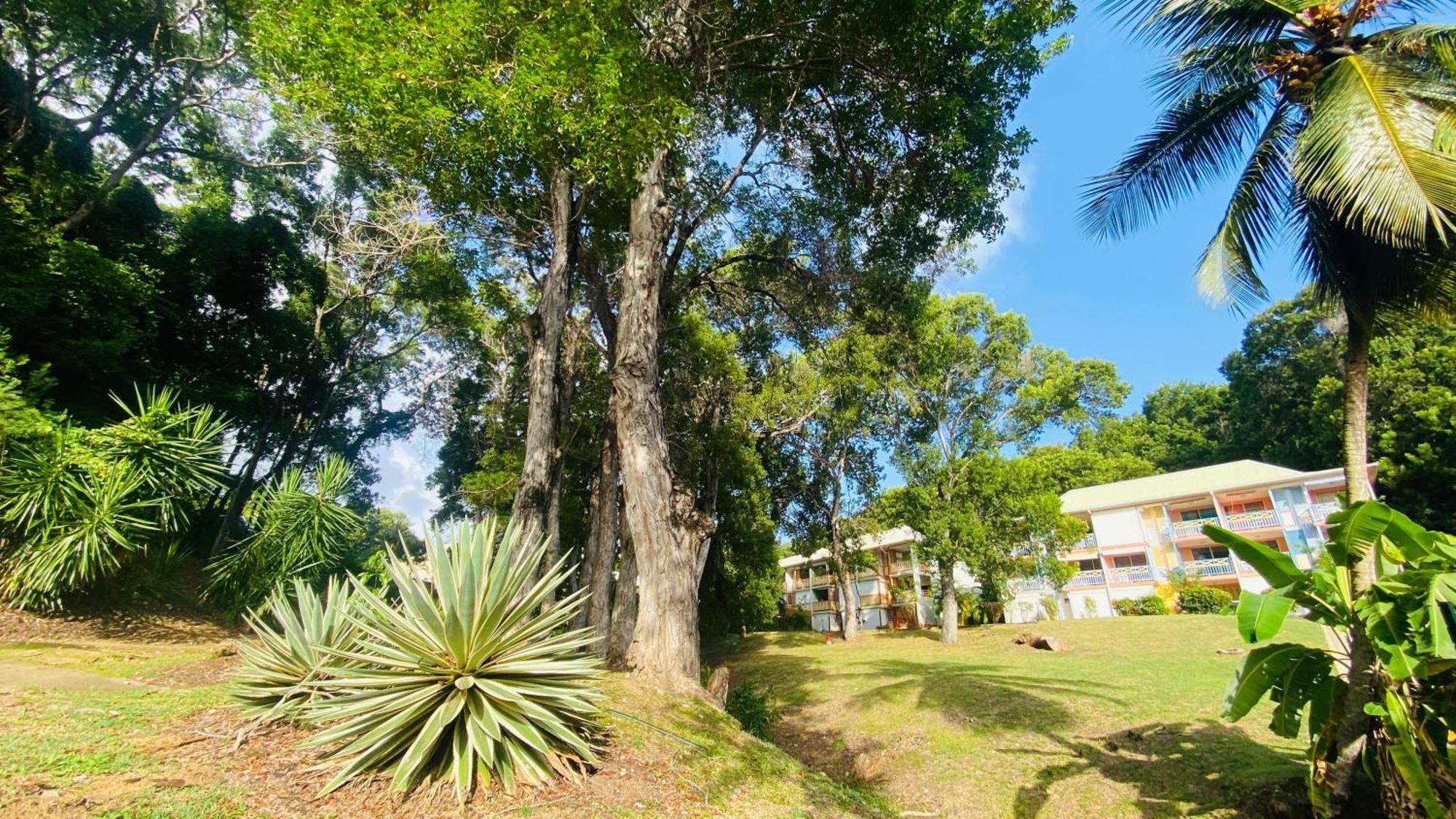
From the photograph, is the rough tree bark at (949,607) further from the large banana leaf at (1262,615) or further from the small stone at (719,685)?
the large banana leaf at (1262,615)

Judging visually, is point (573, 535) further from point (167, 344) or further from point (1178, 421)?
point (1178, 421)

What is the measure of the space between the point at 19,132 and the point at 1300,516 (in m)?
50.2

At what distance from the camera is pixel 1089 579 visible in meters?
34.6

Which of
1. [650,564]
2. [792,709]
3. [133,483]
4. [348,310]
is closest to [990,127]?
[650,564]

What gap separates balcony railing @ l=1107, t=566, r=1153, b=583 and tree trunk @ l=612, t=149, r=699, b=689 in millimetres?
34959

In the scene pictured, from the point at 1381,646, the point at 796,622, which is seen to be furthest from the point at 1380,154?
the point at 796,622

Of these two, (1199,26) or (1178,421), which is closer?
(1199,26)

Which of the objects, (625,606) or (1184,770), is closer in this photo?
(1184,770)

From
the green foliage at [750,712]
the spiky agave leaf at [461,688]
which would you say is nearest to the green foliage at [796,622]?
the green foliage at [750,712]

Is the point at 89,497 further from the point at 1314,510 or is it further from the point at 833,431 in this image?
the point at 1314,510

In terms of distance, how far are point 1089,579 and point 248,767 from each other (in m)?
39.9

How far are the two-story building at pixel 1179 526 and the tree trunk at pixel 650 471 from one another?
28.9 metres

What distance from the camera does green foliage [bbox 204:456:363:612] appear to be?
12.2 meters

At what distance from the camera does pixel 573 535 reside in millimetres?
20219
